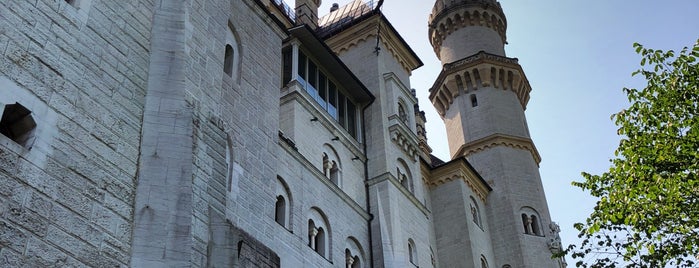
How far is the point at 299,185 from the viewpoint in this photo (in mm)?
22000

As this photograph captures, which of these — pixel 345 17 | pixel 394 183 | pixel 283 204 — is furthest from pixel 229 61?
pixel 345 17

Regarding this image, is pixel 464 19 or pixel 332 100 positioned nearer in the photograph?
pixel 332 100

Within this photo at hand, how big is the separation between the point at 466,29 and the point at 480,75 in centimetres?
414

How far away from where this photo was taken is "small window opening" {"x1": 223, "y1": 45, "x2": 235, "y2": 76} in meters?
19.4

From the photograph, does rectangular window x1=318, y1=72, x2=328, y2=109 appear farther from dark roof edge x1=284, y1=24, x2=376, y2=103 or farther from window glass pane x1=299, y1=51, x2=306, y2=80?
window glass pane x1=299, y1=51, x2=306, y2=80

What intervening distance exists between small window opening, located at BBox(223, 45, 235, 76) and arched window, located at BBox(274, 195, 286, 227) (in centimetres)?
377

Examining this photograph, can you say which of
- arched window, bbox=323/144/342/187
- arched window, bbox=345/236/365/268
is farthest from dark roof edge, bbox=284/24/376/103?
arched window, bbox=345/236/365/268

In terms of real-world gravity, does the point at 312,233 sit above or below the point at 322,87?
below

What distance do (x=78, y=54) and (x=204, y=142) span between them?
2433mm

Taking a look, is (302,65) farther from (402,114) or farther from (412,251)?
(412,251)

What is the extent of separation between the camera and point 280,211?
Answer: 68.8 ft

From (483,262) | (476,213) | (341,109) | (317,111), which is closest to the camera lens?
(317,111)

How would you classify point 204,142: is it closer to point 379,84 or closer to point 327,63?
point 327,63

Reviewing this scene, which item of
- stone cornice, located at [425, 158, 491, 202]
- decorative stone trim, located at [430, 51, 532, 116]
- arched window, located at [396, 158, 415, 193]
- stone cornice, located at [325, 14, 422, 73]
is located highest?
decorative stone trim, located at [430, 51, 532, 116]
